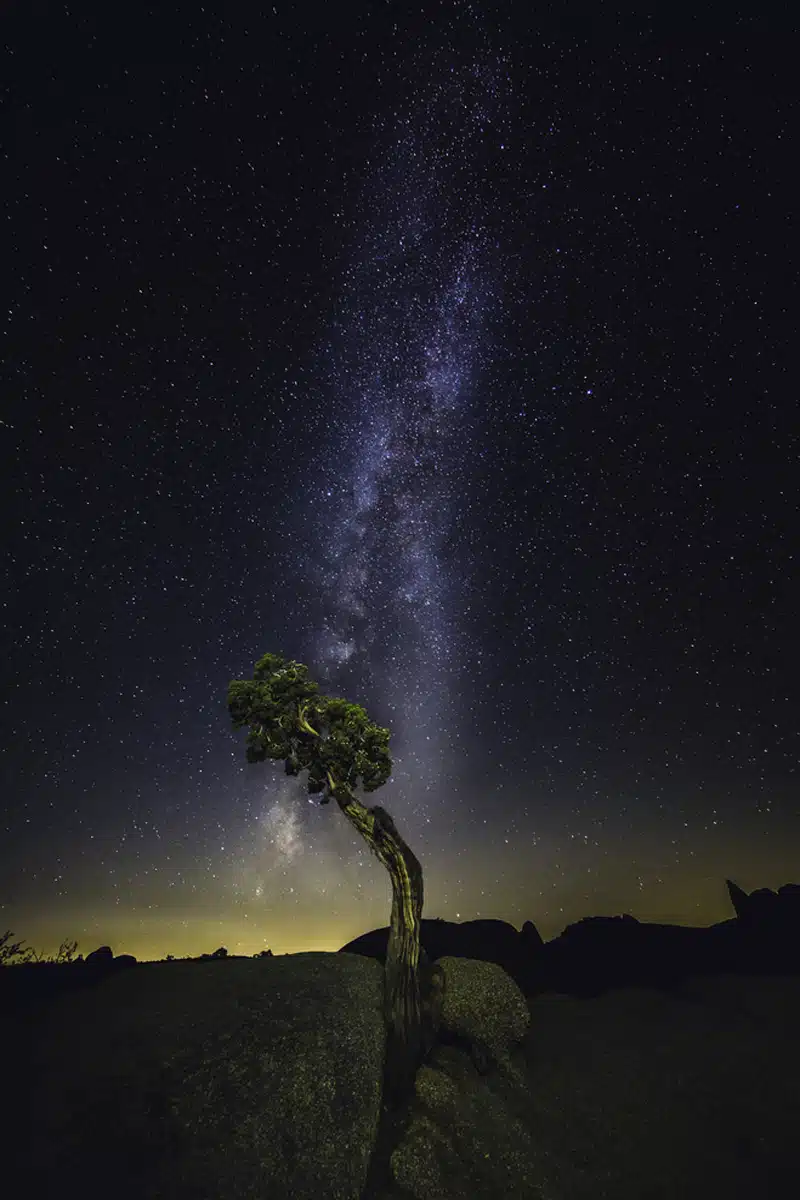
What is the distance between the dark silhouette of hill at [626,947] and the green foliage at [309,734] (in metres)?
14.1

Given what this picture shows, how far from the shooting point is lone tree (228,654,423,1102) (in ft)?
59.9

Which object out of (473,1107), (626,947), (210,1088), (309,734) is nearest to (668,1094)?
(473,1107)

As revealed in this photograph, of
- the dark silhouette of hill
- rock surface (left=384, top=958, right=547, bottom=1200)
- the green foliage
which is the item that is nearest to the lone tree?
the green foliage

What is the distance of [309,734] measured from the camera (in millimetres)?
19078

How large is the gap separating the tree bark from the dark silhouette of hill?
1136 cm

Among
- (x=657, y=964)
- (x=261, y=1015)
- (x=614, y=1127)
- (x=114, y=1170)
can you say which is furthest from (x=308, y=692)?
(x=657, y=964)

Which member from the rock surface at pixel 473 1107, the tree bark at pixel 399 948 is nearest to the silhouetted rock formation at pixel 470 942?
the rock surface at pixel 473 1107

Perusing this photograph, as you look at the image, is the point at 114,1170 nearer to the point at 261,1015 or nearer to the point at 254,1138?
the point at 254,1138

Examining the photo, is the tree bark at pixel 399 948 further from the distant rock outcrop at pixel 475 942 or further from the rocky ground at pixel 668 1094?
the distant rock outcrop at pixel 475 942

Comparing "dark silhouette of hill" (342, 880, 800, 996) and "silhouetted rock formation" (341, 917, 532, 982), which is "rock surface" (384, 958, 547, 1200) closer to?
"dark silhouette of hill" (342, 880, 800, 996)

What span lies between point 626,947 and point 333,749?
31050mm

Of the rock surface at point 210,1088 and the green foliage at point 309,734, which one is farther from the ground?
the green foliage at point 309,734

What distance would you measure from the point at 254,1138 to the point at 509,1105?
835 cm

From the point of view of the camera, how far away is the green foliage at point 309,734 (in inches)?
733
